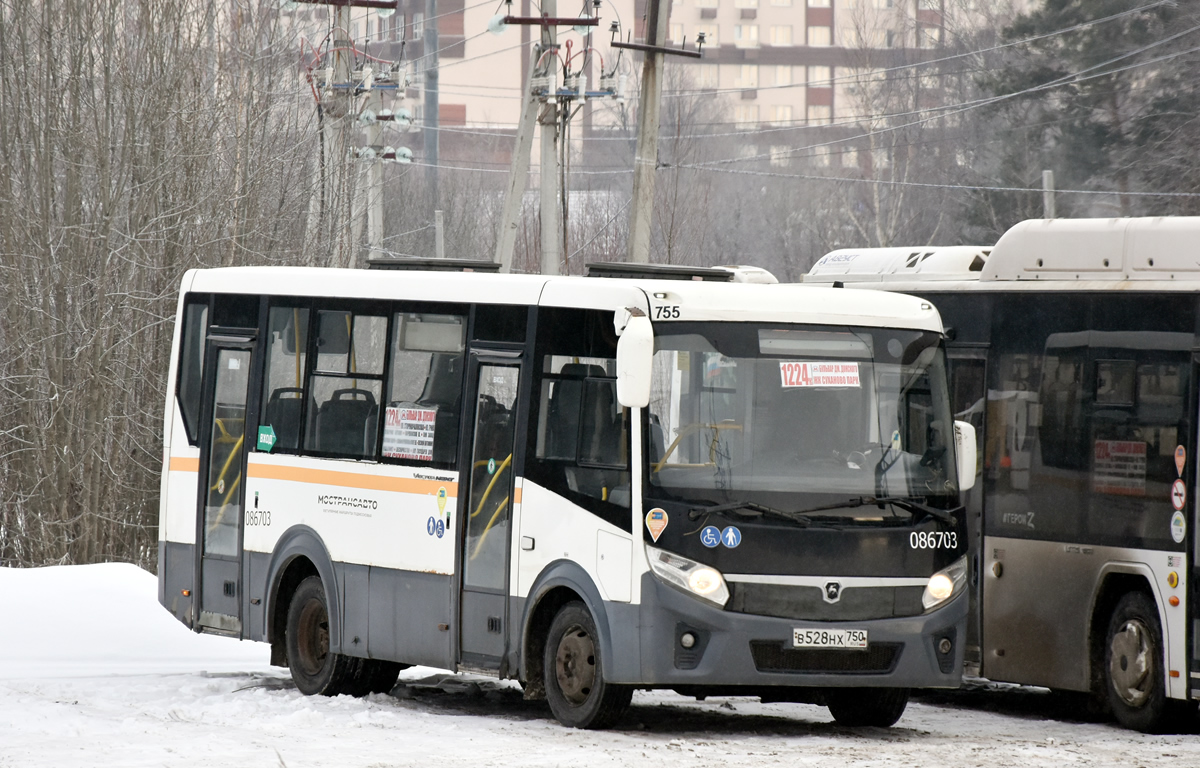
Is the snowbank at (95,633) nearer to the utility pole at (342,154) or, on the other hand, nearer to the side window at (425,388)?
the side window at (425,388)

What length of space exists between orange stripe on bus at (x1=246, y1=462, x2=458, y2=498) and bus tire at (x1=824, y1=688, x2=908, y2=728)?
97.4 inches

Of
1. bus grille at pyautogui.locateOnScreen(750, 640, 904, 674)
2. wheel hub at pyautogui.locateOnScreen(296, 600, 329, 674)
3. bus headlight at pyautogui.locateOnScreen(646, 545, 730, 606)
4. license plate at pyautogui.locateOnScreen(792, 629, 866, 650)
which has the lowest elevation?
wheel hub at pyautogui.locateOnScreen(296, 600, 329, 674)

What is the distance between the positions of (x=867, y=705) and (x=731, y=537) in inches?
69.0

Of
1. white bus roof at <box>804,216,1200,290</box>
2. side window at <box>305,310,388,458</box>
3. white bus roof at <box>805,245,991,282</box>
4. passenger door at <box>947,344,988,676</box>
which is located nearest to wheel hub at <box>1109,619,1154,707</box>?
passenger door at <box>947,344,988,676</box>

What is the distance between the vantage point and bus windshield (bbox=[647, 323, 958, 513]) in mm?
10258

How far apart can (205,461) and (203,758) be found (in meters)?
4.97

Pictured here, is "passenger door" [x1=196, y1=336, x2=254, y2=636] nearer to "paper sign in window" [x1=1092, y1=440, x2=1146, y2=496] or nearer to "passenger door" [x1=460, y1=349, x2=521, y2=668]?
"passenger door" [x1=460, y1=349, x2=521, y2=668]

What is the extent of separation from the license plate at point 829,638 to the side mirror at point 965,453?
3.58ft

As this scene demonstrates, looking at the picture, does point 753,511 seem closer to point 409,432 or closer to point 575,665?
point 575,665

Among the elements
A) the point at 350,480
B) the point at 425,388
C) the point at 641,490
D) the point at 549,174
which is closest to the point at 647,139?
the point at 549,174

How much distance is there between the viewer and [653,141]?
78.9 feet

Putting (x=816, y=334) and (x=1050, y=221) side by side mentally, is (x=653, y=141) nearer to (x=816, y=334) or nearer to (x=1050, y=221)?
(x=1050, y=221)

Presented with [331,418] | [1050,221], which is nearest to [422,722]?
[331,418]

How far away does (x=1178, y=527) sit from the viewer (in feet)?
36.6
